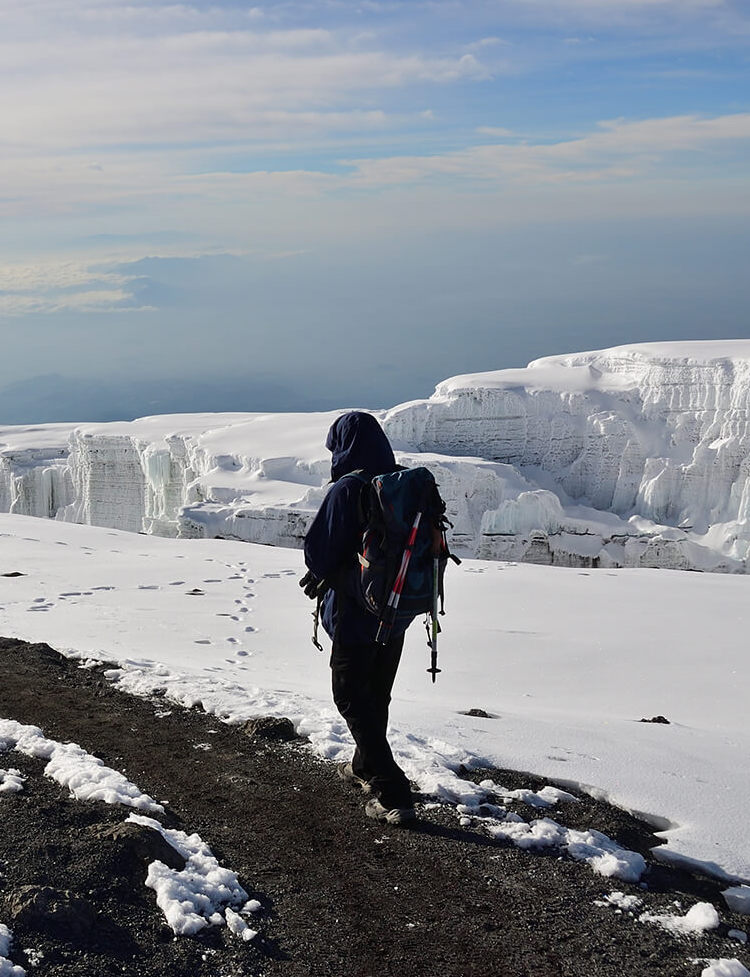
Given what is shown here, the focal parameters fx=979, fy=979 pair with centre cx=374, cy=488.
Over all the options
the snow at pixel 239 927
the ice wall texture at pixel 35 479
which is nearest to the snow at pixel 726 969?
the snow at pixel 239 927

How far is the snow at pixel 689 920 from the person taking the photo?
13.3 feet

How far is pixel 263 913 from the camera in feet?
13.3

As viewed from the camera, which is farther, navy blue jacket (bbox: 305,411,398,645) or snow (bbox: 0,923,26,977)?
navy blue jacket (bbox: 305,411,398,645)

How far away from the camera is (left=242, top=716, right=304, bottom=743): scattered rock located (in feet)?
20.7

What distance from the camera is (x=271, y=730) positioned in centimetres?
636

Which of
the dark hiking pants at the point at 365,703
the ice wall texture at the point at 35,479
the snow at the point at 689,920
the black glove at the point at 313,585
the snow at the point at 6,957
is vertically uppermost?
the black glove at the point at 313,585

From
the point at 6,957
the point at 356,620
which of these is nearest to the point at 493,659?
the point at 356,620

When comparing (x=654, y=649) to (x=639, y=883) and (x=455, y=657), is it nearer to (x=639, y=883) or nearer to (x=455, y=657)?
(x=455, y=657)

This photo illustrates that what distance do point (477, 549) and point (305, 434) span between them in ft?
35.2

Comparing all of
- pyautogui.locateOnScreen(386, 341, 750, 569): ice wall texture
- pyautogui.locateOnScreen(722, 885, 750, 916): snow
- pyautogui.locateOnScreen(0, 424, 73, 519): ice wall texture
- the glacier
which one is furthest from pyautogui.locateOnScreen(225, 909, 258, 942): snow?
pyautogui.locateOnScreen(0, 424, 73, 519): ice wall texture

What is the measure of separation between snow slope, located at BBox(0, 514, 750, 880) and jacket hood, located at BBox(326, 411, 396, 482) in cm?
182

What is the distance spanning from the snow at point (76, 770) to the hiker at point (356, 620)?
1.12m

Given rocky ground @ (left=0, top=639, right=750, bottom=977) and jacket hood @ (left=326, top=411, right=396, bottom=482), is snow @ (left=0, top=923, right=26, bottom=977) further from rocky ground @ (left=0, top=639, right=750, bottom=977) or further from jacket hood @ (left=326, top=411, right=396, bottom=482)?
jacket hood @ (left=326, top=411, right=396, bottom=482)

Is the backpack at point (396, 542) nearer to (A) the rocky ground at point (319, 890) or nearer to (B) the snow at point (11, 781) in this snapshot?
(A) the rocky ground at point (319, 890)
